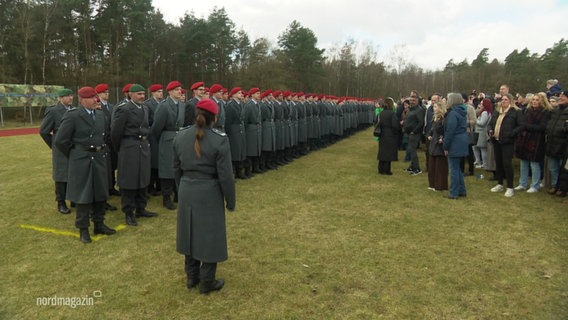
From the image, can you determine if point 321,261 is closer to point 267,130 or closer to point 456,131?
point 456,131

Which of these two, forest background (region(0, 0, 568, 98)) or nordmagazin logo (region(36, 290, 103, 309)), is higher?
forest background (region(0, 0, 568, 98))

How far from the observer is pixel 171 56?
38094 mm

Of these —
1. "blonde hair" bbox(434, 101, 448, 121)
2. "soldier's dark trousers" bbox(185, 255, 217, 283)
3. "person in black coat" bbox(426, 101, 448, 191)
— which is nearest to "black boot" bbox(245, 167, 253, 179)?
"person in black coat" bbox(426, 101, 448, 191)

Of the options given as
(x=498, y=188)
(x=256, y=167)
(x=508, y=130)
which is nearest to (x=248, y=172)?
(x=256, y=167)

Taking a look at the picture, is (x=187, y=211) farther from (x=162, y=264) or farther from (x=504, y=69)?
(x=504, y=69)

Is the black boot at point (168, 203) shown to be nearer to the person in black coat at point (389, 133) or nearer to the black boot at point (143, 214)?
the black boot at point (143, 214)

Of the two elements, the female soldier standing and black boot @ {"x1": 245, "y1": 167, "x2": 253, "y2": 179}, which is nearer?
the female soldier standing

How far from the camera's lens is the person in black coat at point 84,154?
5078 millimetres

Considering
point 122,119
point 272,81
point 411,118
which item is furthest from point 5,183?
point 272,81

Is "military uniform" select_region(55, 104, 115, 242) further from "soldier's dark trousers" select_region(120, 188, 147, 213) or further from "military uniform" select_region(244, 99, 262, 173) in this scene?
"military uniform" select_region(244, 99, 262, 173)

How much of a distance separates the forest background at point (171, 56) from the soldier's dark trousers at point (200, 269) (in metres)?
27.6

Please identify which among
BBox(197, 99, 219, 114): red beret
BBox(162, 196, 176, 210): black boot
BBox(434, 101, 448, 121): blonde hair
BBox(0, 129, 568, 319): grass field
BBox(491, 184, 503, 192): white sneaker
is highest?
BBox(434, 101, 448, 121): blonde hair

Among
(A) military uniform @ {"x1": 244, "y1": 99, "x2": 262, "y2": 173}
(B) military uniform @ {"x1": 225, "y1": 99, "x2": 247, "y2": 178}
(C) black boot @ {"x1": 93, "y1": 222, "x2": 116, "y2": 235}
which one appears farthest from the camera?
(A) military uniform @ {"x1": 244, "y1": 99, "x2": 262, "y2": 173}

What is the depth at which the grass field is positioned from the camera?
144 inches
